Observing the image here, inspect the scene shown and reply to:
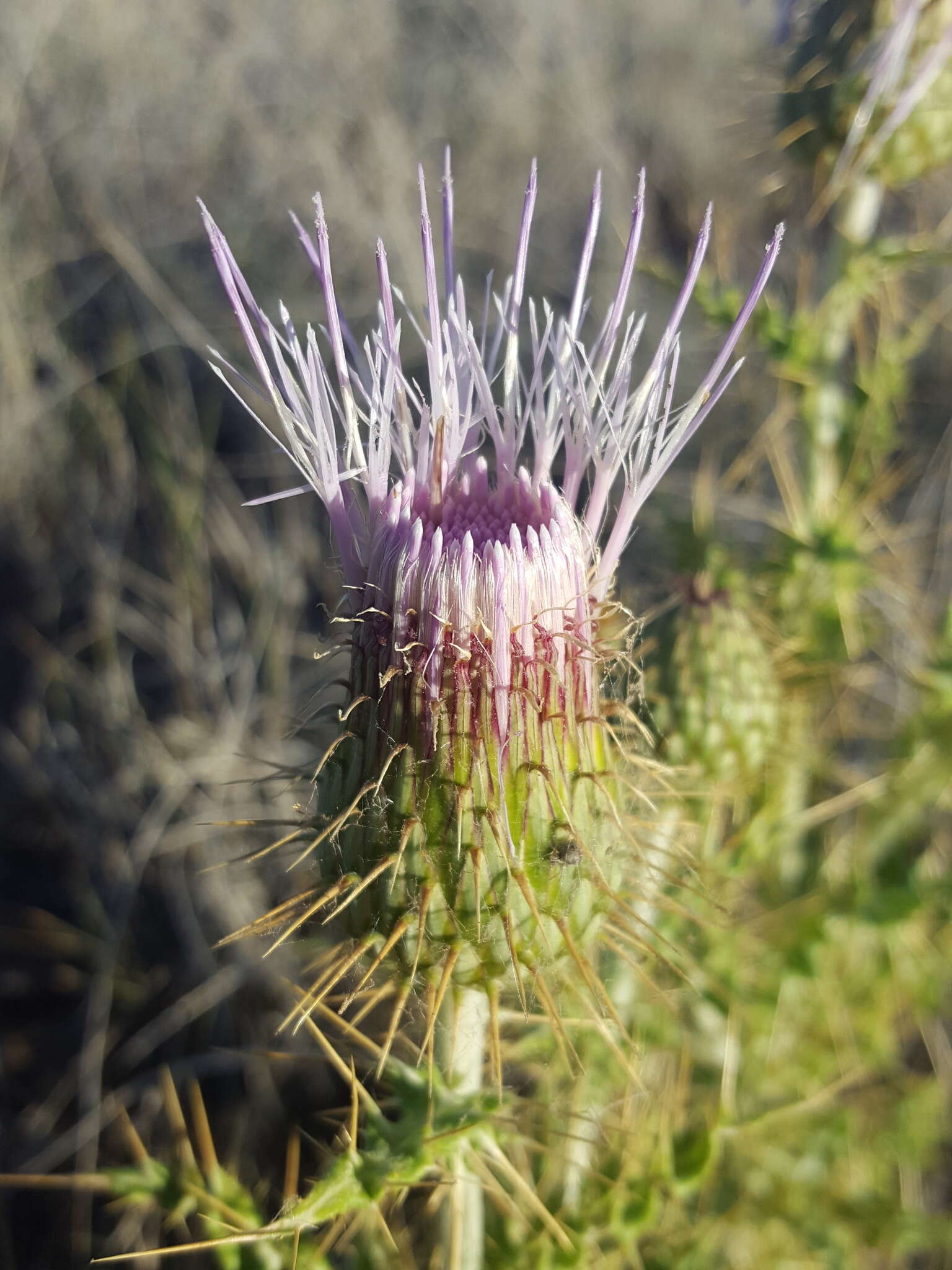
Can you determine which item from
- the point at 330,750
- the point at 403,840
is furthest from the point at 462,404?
the point at 403,840

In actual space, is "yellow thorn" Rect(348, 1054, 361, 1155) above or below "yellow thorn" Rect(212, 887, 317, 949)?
below

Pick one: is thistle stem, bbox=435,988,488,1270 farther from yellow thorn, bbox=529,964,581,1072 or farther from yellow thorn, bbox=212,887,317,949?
yellow thorn, bbox=212,887,317,949

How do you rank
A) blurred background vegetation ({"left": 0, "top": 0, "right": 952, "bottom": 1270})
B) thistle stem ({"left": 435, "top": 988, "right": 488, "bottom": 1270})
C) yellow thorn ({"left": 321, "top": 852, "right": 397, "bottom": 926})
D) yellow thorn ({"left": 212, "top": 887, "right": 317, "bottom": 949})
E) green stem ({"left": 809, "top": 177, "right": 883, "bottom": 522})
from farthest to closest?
green stem ({"left": 809, "top": 177, "right": 883, "bottom": 522}), blurred background vegetation ({"left": 0, "top": 0, "right": 952, "bottom": 1270}), thistle stem ({"left": 435, "top": 988, "right": 488, "bottom": 1270}), yellow thorn ({"left": 212, "top": 887, "right": 317, "bottom": 949}), yellow thorn ({"left": 321, "top": 852, "right": 397, "bottom": 926})

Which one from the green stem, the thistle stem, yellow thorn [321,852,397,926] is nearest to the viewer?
yellow thorn [321,852,397,926]

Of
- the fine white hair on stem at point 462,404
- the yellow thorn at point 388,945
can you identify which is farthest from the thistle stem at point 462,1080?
the fine white hair on stem at point 462,404

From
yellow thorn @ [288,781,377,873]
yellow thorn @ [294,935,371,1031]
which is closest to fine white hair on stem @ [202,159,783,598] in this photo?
yellow thorn @ [288,781,377,873]

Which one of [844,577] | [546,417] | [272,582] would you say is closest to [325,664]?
[272,582]
